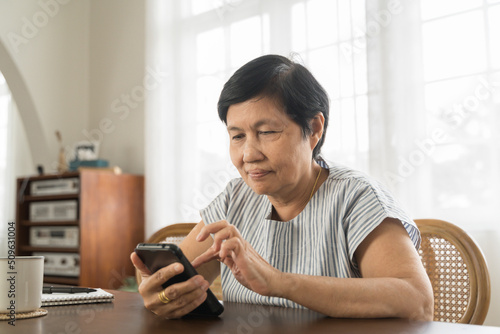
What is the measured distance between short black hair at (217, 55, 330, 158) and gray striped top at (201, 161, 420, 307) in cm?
19

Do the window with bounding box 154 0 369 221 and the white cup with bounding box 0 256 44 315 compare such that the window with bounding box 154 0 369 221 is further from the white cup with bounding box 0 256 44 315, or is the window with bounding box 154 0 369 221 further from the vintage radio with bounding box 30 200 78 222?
the white cup with bounding box 0 256 44 315

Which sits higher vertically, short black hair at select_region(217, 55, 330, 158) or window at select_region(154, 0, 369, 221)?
window at select_region(154, 0, 369, 221)

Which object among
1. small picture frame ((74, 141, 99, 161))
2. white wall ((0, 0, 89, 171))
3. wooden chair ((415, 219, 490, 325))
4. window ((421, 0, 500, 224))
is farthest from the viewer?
white wall ((0, 0, 89, 171))

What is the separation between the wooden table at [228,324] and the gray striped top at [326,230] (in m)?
0.28

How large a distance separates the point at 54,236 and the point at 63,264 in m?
0.25

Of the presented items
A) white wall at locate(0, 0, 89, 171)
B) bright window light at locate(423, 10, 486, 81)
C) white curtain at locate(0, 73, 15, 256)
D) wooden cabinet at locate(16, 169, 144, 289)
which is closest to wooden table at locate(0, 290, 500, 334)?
bright window light at locate(423, 10, 486, 81)

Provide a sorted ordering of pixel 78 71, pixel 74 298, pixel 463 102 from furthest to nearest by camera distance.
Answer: pixel 78 71, pixel 463 102, pixel 74 298

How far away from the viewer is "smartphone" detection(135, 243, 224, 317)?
979 millimetres

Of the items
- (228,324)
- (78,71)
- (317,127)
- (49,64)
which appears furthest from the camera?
(78,71)

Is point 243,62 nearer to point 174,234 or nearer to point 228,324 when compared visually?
point 174,234

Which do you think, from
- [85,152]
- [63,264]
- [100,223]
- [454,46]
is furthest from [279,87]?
[85,152]

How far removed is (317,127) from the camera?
56.9 inches

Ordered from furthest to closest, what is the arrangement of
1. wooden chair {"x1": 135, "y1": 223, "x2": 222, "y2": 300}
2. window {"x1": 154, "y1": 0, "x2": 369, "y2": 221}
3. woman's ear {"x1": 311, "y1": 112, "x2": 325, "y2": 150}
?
window {"x1": 154, "y1": 0, "x2": 369, "y2": 221} → wooden chair {"x1": 135, "y1": 223, "x2": 222, "y2": 300} → woman's ear {"x1": 311, "y1": 112, "x2": 325, "y2": 150}

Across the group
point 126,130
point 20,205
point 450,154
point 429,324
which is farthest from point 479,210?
point 20,205
